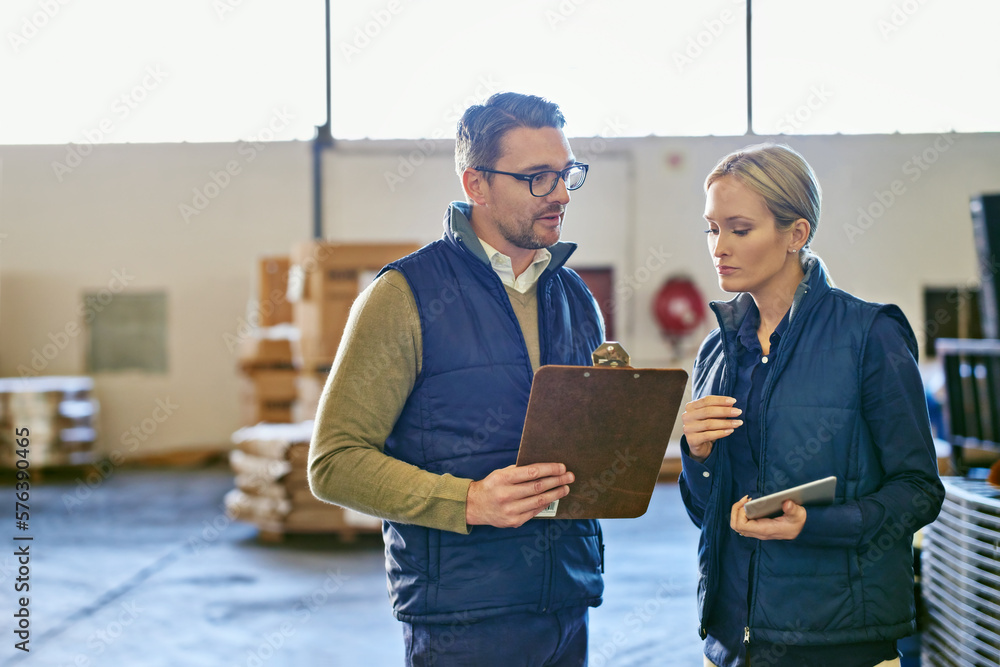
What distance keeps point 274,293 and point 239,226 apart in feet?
7.61

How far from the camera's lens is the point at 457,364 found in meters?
1.71

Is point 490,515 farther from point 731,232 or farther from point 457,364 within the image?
point 731,232

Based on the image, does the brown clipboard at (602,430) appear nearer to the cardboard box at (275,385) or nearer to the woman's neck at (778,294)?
the woman's neck at (778,294)

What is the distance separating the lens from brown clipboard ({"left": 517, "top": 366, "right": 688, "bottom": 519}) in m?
1.46

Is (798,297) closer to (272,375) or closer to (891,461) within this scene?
(891,461)

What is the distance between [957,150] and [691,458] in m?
9.98

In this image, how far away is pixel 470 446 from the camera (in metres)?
1.71

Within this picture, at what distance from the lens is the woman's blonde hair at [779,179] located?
1645 mm

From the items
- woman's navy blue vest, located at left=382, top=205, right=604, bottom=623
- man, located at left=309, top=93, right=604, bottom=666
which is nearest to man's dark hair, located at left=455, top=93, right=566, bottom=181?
man, located at left=309, top=93, right=604, bottom=666

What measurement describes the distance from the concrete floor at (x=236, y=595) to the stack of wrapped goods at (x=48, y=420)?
1.75 m

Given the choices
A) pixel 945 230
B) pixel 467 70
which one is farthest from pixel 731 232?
pixel 945 230

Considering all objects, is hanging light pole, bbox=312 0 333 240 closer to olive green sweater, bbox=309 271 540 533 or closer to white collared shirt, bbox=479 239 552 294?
white collared shirt, bbox=479 239 552 294

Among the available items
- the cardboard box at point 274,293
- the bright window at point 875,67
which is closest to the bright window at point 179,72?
the cardboard box at point 274,293

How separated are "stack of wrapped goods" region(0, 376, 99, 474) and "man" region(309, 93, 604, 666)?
28.9ft
